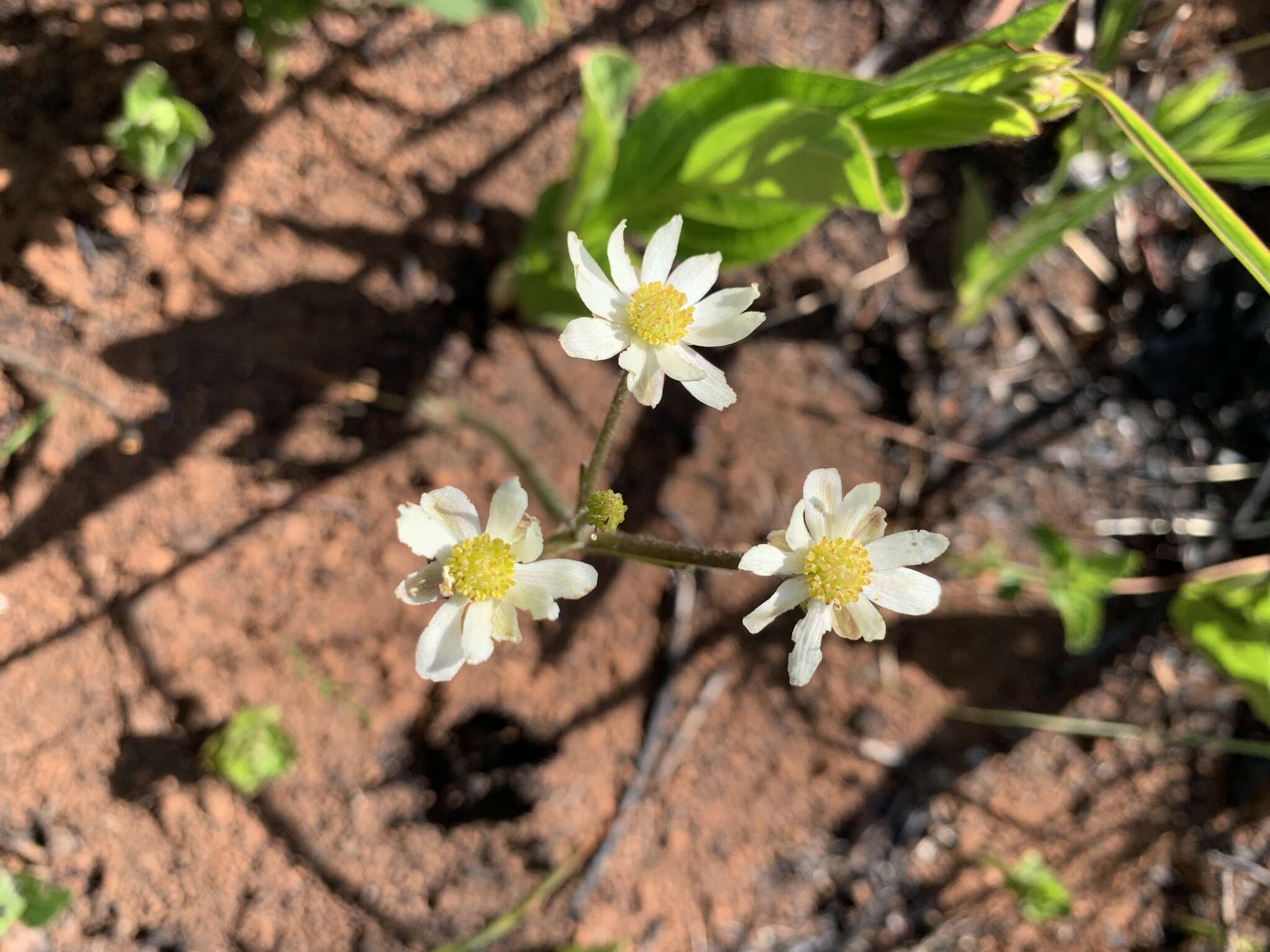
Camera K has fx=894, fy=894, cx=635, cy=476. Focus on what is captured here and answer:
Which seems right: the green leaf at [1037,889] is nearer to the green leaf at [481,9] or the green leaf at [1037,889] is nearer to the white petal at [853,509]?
the white petal at [853,509]

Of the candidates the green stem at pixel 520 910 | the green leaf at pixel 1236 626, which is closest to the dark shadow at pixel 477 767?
the green stem at pixel 520 910

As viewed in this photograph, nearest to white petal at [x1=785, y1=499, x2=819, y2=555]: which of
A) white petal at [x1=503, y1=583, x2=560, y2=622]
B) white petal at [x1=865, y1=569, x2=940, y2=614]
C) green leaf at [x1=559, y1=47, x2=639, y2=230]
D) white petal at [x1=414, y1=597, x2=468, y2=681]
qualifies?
white petal at [x1=865, y1=569, x2=940, y2=614]

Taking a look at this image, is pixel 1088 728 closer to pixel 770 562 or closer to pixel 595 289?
pixel 770 562


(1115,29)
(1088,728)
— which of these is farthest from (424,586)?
(1088,728)

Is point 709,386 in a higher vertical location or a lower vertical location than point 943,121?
lower

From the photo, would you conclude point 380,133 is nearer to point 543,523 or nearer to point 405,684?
point 543,523

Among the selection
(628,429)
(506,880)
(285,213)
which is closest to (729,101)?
(628,429)
